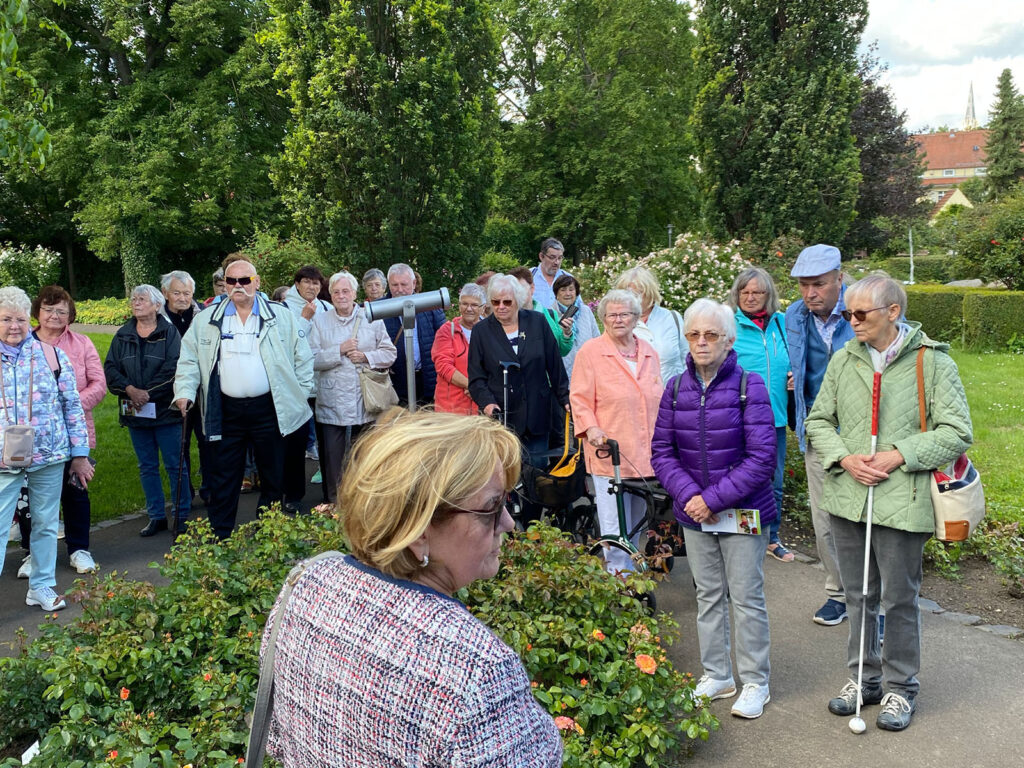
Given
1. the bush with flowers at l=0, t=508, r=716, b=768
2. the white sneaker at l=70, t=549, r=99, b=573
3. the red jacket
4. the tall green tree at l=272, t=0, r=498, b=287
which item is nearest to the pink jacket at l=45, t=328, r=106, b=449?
the white sneaker at l=70, t=549, r=99, b=573

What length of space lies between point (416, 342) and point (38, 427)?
133 inches

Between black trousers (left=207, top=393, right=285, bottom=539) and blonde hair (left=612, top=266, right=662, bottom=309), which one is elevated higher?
blonde hair (left=612, top=266, right=662, bottom=309)

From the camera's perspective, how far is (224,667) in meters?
3.69

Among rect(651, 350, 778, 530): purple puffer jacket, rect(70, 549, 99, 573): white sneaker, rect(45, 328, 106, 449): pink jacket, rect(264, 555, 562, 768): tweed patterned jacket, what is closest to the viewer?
rect(264, 555, 562, 768): tweed patterned jacket

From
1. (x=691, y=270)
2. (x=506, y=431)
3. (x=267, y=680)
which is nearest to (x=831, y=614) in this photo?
(x=506, y=431)

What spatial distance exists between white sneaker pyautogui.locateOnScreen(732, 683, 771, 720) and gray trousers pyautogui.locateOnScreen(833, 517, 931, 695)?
0.46m

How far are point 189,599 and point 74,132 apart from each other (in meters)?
27.4

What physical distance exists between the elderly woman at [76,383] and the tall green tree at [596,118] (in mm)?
27506

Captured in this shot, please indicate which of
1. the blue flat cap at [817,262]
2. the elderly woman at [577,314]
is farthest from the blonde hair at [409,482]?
the elderly woman at [577,314]

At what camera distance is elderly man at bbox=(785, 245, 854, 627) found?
5.10 meters

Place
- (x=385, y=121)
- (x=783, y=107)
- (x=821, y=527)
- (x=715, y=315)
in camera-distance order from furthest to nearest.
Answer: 1. (x=783, y=107)
2. (x=385, y=121)
3. (x=821, y=527)
4. (x=715, y=315)

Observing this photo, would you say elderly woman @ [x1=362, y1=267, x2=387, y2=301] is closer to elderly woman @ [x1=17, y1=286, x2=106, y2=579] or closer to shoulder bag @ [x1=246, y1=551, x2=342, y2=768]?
elderly woman @ [x1=17, y1=286, x2=106, y2=579]

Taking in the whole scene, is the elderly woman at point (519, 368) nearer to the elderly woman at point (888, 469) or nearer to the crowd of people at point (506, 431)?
the crowd of people at point (506, 431)

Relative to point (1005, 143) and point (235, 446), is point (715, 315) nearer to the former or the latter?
point (235, 446)
